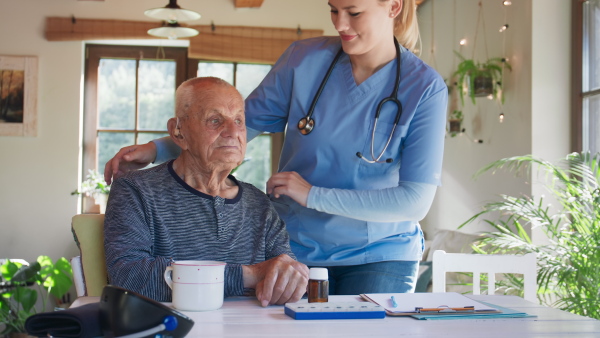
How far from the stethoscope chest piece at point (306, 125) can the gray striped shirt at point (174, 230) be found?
0.24 meters

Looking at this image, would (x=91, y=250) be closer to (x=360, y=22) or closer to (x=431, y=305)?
(x=431, y=305)

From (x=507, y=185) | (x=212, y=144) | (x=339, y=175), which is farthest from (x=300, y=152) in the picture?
(x=507, y=185)

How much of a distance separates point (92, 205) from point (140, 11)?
1797 mm

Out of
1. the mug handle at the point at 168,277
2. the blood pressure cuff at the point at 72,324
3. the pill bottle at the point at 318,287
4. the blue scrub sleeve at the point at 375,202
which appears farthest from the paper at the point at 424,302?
the blood pressure cuff at the point at 72,324

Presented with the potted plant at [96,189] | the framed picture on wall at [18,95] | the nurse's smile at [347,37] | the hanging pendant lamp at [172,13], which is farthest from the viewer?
the framed picture on wall at [18,95]

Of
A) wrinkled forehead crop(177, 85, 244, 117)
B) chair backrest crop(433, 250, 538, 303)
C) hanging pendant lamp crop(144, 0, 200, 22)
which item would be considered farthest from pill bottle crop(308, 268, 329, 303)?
hanging pendant lamp crop(144, 0, 200, 22)

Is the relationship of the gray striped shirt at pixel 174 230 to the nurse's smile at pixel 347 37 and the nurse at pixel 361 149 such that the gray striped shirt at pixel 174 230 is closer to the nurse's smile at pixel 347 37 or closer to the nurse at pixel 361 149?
the nurse at pixel 361 149

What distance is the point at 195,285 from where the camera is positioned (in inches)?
52.7

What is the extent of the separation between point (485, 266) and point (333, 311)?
915 mm

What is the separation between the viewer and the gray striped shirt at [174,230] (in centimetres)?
150

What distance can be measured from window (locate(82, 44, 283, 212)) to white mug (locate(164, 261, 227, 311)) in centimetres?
536

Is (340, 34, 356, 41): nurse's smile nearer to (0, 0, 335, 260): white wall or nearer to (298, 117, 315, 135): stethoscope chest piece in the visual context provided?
(298, 117, 315, 135): stethoscope chest piece

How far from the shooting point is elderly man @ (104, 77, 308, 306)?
149cm

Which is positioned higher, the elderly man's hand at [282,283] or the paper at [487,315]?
the elderly man's hand at [282,283]
